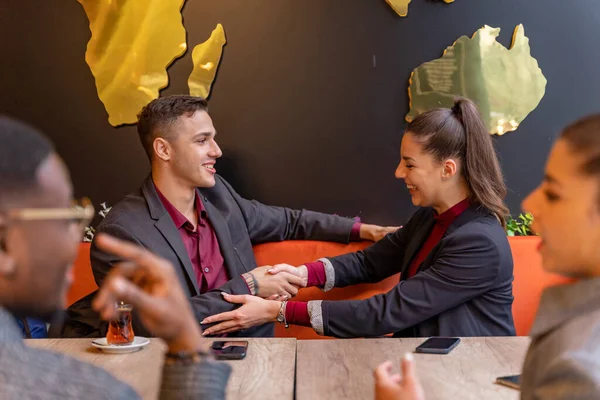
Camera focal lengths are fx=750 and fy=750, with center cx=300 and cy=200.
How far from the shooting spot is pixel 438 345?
7.37 feet

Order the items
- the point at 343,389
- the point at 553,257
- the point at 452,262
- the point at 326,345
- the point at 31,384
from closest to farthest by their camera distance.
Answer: the point at 31,384 → the point at 553,257 → the point at 343,389 → the point at 326,345 → the point at 452,262

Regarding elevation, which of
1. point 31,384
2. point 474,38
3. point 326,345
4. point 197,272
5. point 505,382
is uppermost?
point 474,38

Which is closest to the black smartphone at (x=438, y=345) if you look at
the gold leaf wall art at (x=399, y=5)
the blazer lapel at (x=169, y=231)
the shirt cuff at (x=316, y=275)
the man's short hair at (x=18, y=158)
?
the shirt cuff at (x=316, y=275)

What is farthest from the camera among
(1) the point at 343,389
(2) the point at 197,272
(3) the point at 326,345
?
(2) the point at 197,272

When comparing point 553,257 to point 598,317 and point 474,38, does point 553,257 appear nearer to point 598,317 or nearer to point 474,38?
point 598,317

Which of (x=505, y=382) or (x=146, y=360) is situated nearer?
(x=505, y=382)

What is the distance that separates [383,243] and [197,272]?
33.9 inches

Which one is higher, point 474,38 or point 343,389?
point 474,38

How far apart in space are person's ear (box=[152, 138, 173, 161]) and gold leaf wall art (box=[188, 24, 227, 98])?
53 centimetres

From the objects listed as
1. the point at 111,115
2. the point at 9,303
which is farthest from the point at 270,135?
the point at 9,303

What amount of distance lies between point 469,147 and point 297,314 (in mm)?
946

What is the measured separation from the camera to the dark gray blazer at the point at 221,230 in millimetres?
3119

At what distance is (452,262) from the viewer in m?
2.77

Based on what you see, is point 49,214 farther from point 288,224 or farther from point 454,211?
point 288,224
